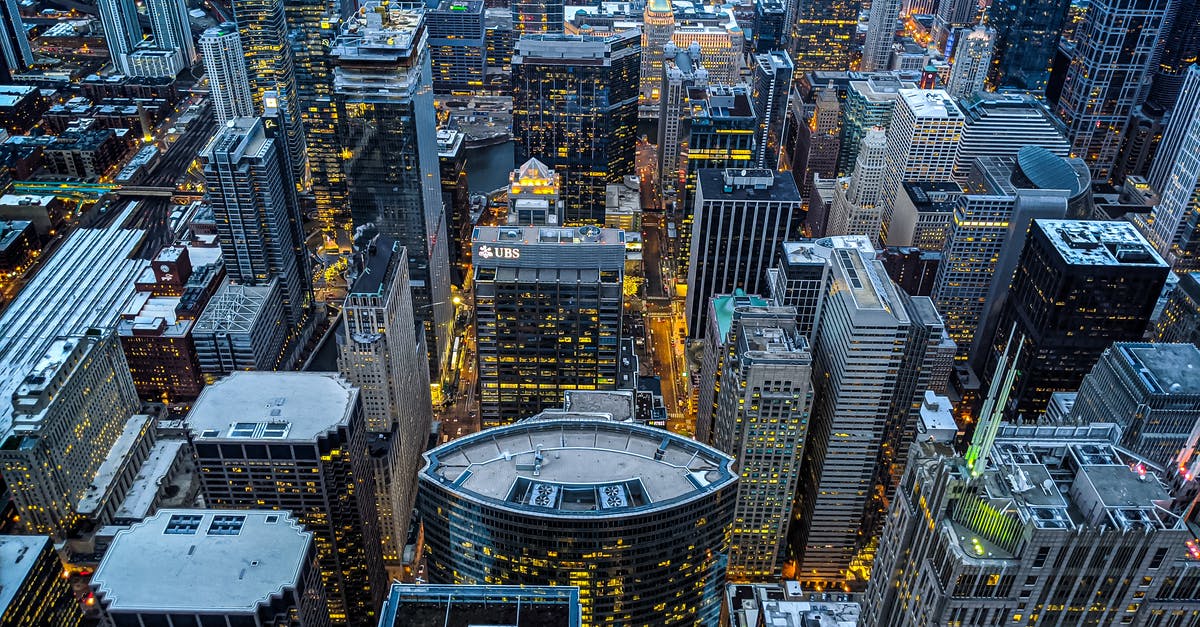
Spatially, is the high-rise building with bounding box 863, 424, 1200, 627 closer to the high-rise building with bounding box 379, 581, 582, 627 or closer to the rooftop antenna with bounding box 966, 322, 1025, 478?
the rooftop antenna with bounding box 966, 322, 1025, 478

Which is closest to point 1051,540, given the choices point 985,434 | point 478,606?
point 985,434

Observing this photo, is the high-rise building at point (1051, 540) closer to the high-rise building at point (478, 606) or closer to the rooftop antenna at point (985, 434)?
the rooftop antenna at point (985, 434)

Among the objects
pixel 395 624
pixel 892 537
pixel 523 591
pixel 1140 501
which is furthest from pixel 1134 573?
pixel 395 624

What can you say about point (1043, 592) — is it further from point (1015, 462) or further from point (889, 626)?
point (889, 626)

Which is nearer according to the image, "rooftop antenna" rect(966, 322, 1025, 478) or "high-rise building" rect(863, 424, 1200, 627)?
"high-rise building" rect(863, 424, 1200, 627)

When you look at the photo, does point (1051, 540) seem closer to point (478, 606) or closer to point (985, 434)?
point (985, 434)

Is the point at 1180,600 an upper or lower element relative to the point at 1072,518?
lower

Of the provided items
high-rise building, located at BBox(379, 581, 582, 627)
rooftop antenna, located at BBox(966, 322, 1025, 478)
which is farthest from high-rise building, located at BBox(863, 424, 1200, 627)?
high-rise building, located at BBox(379, 581, 582, 627)
